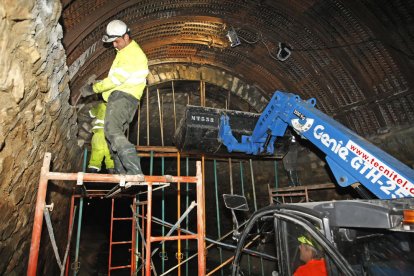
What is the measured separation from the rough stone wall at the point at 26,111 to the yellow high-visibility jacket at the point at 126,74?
1.92 ft

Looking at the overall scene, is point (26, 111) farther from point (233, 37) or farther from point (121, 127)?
point (233, 37)

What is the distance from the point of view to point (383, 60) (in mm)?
4492

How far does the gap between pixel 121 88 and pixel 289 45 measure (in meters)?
3.70

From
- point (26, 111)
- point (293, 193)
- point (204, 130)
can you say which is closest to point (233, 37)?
point (204, 130)

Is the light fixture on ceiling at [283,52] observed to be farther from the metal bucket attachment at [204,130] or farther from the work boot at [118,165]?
the work boot at [118,165]

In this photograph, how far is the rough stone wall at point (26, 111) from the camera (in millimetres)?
2246

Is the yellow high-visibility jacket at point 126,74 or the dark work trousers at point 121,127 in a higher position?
the yellow high-visibility jacket at point 126,74

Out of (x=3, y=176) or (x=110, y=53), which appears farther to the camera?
(x=110, y=53)

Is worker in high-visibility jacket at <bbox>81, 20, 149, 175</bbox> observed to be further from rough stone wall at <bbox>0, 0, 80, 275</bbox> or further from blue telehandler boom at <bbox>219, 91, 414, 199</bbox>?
blue telehandler boom at <bbox>219, 91, 414, 199</bbox>

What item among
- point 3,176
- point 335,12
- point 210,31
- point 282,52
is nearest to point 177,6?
point 210,31

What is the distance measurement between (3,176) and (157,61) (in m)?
4.45

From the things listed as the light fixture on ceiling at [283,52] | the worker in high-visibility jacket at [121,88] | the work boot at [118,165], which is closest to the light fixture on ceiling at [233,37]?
the light fixture on ceiling at [283,52]

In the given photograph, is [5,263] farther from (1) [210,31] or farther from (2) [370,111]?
(2) [370,111]

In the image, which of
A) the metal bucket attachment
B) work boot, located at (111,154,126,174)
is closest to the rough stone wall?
work boot, located at (111,154,126,174)
